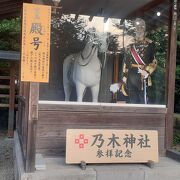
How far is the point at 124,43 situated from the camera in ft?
21.9

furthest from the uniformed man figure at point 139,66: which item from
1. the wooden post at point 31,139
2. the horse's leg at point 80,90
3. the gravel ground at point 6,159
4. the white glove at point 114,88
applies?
the gravel ground at point 6,159

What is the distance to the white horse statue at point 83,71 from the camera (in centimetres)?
629

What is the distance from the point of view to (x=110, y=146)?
549 cm

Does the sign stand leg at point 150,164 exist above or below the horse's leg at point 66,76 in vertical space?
below

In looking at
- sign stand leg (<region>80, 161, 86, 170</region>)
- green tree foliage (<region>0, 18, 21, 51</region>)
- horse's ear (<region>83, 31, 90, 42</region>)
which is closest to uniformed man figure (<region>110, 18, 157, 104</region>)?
horse's ear (<region>83, 31, 90, 42</region>)

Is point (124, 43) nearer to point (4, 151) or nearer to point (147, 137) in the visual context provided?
point (147, 137)

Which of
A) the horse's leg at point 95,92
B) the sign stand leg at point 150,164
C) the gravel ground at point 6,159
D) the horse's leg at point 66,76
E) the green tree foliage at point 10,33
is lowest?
the gravel ground at point 6,159

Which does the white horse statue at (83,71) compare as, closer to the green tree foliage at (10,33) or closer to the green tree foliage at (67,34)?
the green tree foliage at (67,34)

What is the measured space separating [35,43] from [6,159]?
3.94 m

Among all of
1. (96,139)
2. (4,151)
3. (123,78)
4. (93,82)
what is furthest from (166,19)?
(4,151)

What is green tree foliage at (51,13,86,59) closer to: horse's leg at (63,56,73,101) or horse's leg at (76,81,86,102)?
horse's leg at (63,56,73,101)

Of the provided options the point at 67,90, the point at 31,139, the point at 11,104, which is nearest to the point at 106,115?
the point at 67,90

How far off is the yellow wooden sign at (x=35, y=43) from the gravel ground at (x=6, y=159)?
2352mm

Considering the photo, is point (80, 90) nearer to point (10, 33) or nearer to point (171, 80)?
point (171, 80)
